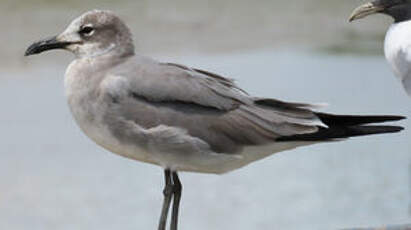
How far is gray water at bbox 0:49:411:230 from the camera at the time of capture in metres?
8.55

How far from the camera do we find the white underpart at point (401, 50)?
714 cm

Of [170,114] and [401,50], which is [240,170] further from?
[170,114]

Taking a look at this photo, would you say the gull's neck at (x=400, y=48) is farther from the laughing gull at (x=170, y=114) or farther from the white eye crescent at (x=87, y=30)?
the white eye crescent at (x=87, y=30)

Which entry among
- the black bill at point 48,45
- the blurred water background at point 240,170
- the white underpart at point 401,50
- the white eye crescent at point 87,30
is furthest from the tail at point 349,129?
the blurred water background at point 240,170

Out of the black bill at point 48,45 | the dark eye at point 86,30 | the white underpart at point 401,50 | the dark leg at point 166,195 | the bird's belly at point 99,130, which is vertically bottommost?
the dark leg at point 166,195

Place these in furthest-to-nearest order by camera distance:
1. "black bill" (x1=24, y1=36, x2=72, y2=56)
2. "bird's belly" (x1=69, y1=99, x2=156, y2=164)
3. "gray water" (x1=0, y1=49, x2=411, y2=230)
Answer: "gray water" (x1=0, y1=49, x2=411, y2=230), "black bill" (x1=24, y1=36, x2=72, y2=56), "bird's belly" (x1=69, y1=99, x2=156, y2=164)

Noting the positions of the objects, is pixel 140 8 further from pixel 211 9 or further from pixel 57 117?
pixel 57 117

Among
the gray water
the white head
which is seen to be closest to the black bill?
the white head

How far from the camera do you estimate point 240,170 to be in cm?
949

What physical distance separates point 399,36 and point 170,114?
1935 mm

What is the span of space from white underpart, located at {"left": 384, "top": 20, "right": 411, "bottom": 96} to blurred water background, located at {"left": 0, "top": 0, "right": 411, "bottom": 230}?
1.53 meters

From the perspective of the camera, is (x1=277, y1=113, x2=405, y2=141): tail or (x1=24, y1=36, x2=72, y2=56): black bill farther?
(x1=24, y1=36, x2=72, y2=56): black bill

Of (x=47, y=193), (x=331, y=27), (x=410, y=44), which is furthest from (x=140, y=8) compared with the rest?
(x=410, y=44)

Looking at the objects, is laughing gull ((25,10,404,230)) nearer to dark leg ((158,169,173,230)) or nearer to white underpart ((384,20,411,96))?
dark leg ((158,169,173,230))
